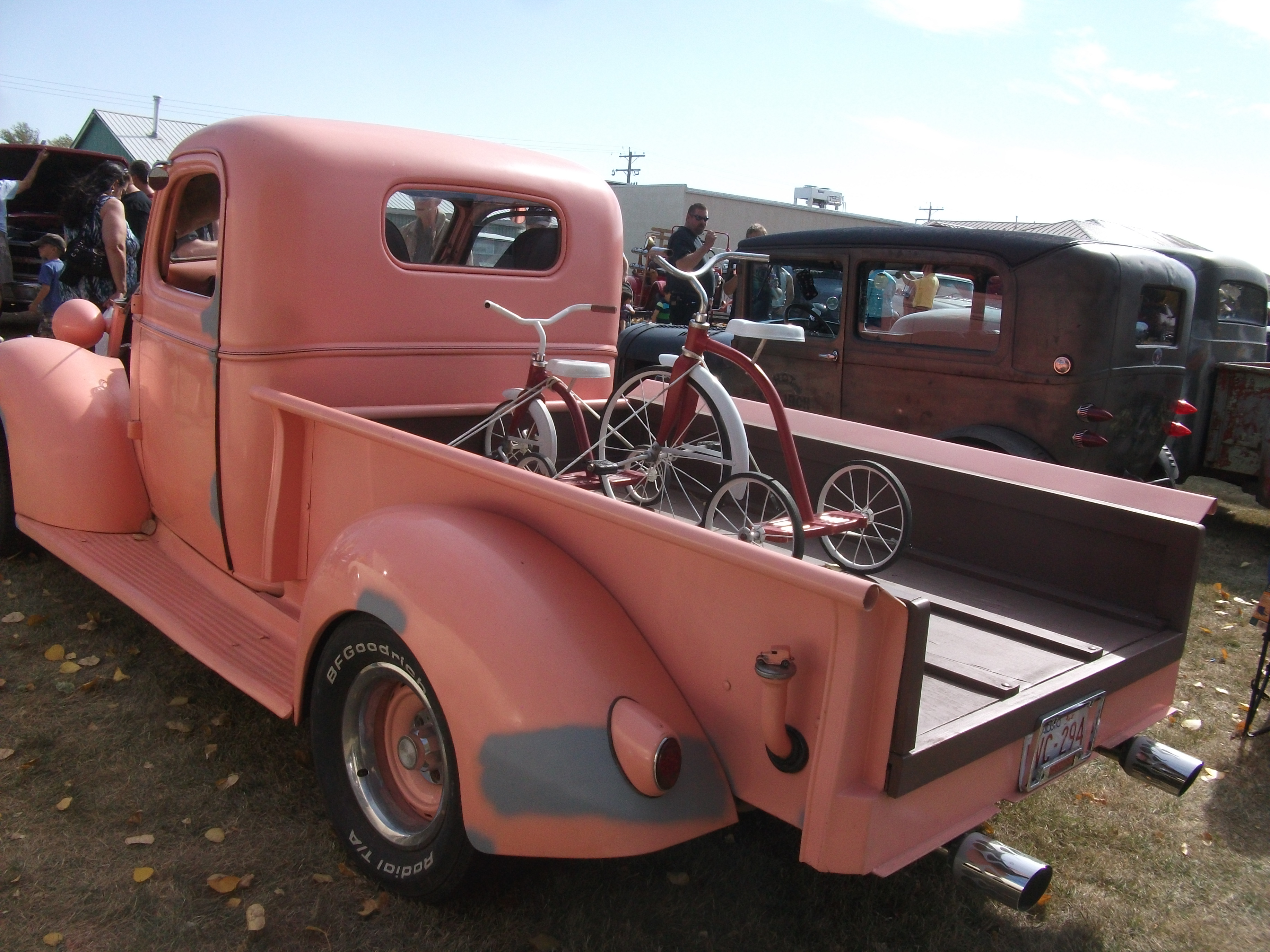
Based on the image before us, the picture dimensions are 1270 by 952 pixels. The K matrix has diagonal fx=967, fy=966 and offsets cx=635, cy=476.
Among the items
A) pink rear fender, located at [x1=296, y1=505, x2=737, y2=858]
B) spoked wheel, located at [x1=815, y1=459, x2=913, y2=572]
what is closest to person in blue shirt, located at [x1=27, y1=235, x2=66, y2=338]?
spoked wheel, located at [x1=815, y1=459, x2=913, y2=572]

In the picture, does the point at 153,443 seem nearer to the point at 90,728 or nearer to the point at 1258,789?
the point at 90,728

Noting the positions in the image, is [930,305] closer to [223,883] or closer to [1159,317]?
[1159,317]

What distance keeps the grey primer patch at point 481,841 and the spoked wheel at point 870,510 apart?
155 centimetres

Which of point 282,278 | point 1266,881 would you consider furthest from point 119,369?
point 1266,881

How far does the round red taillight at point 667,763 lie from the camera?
183 cm

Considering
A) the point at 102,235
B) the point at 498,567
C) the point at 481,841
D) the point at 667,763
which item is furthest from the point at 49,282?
the point at 667,763

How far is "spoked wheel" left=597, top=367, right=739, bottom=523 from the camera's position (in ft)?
11.2

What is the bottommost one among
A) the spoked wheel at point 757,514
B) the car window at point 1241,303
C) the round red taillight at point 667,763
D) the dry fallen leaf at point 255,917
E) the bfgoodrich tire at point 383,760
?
the dry fallen leaf at point 255,917

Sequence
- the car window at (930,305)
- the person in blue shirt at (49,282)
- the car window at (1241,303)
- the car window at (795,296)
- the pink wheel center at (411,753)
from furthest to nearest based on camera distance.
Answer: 1. the person in blue shirt at (49,282)
2. the car window at (1241,303)
3. the car window at (795,296)
4. the car window at (930,305)
5. the pink wheel center at (411,753)

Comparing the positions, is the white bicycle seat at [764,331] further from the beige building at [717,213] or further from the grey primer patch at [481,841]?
the beige building at [717,213]

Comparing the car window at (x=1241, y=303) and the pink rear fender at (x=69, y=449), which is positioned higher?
the car window at (x=1241, y=303)

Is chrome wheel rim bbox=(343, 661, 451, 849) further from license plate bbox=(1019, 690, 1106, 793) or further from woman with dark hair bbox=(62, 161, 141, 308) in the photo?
woman with dark hair bbox=(62, 161, 141, 308)

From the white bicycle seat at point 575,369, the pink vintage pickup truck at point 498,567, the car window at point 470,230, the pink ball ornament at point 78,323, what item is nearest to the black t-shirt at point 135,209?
the pink ball ornament at point 78,323

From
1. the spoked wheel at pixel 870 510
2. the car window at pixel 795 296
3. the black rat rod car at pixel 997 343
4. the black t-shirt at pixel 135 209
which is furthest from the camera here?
the black t-shirt at pixel 135 209
